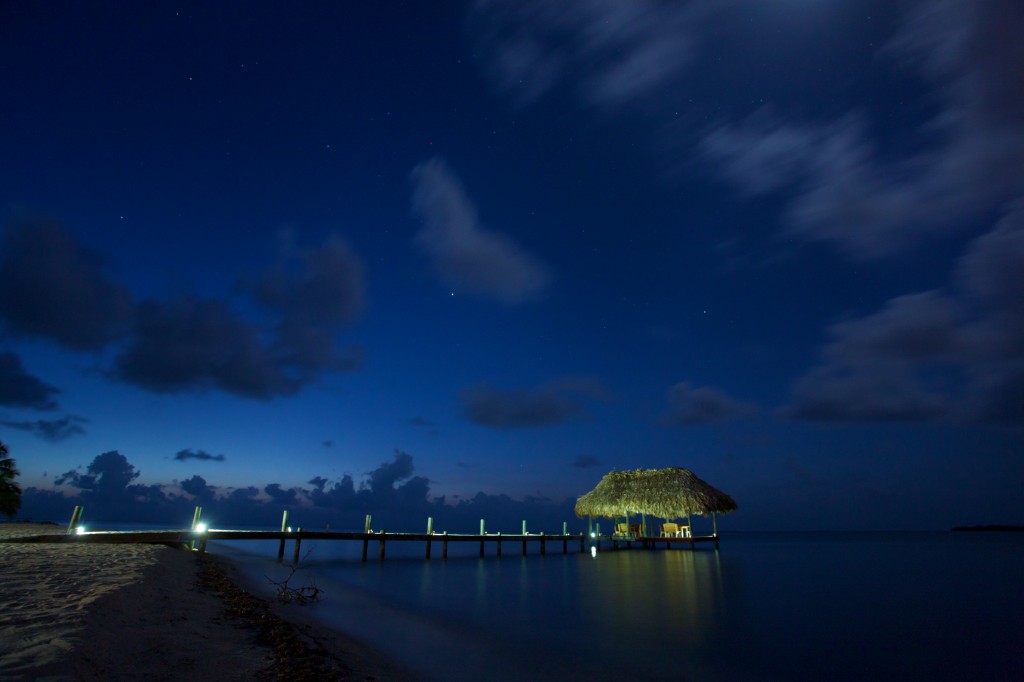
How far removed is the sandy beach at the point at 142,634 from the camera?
535cm

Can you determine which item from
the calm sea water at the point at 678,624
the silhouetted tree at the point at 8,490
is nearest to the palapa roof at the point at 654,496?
the calm sea water at the point at 678,624

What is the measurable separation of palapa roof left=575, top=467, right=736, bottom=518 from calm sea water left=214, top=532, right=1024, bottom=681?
1027 centimetres

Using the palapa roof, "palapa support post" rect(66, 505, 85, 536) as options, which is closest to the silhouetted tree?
"palapa support post" rect(66, 505, 85, 536)

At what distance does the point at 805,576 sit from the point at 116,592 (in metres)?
32.2

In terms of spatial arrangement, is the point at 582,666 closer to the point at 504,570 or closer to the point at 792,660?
the point at 792,660

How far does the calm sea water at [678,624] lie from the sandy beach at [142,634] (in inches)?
Result: 96.7

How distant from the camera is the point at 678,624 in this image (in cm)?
1421

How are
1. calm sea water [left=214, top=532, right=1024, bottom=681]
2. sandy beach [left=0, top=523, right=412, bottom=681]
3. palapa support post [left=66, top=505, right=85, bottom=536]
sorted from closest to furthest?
sandy beach [left=0, top=523, right=412, bottom=681], calm sea water [left=214, top=532, right=1024, bottom=681], palapa support post [left=66, top=505, right=85, bottom=536]

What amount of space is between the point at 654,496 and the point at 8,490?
4220cm

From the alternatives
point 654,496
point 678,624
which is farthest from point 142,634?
point 654,496

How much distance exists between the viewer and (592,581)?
23812 mm

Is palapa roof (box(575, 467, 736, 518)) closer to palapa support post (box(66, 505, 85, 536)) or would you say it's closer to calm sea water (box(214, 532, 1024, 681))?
calm sea water (box(214, 532, 1024, 681))

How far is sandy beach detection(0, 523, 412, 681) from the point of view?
5348 mm

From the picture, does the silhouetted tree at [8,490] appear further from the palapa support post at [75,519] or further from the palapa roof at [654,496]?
the palapa roof at [654,496]
